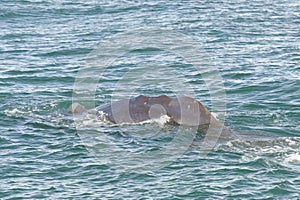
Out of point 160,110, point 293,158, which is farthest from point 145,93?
point 293,158

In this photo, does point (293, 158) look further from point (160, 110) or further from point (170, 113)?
point (160, 110)

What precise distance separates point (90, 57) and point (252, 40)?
638cm

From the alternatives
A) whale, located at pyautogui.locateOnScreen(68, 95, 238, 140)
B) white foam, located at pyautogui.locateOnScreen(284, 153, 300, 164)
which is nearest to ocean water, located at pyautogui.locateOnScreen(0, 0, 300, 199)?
white foam, located at pyautogui.locateOnScreen(284, 153, 300, 164)

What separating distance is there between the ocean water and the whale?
0.88 ft

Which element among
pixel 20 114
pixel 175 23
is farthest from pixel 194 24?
pixel 20 114

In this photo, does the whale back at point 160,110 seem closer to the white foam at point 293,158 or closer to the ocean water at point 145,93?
the ocean water at point 145,93

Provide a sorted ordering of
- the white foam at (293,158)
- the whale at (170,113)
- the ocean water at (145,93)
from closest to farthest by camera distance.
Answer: the ocean water at (145,93)
the white foam at (293,158)
the whale at (170,113)

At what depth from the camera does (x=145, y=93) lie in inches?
891

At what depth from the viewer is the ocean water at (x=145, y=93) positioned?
1480cm

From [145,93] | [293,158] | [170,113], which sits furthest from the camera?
[145,93]

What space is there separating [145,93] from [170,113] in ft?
17.1

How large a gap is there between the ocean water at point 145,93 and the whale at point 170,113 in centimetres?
27

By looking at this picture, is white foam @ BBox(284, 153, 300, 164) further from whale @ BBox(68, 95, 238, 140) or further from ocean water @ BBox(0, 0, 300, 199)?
whale @ BBox(68, 95, 238, 140)

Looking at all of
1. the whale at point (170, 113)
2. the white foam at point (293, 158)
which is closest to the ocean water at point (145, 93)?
the white foam at point (293, 158)
